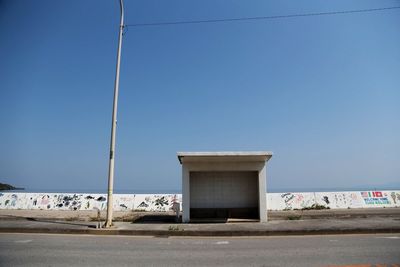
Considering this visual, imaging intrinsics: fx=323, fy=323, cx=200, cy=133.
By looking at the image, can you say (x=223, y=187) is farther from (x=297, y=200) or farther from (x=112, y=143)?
(x=297, y=200)

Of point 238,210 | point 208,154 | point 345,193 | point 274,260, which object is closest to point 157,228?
point 208,154

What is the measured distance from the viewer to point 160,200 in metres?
24.9

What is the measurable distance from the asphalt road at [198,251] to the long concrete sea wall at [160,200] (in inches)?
460

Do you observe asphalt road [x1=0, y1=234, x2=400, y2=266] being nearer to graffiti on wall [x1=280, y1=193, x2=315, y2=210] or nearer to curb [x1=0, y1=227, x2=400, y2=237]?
curb [x1=0, y1=227, x2=400, y2=237]

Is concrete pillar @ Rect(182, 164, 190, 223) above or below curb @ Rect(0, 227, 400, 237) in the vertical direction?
above

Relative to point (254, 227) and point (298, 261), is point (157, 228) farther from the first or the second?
point (298, 261)

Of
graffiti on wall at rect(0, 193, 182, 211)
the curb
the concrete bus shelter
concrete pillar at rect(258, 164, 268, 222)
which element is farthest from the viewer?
graffiti on wall at rect(0, 193, 182, 211)

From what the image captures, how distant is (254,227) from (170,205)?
37.9 ft

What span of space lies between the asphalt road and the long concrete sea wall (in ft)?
38.3

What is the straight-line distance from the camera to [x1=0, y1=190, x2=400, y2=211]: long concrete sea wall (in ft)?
77.8

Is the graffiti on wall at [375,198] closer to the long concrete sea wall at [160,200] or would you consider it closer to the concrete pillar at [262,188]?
the long concrete sea wall at [160,200]

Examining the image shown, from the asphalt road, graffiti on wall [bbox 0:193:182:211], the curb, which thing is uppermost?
graffiti on wall [bbox 0:193:182:211]

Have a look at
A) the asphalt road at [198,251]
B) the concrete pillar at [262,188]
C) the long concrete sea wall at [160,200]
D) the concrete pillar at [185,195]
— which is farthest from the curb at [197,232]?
the long concrete sea wall at [160,200]

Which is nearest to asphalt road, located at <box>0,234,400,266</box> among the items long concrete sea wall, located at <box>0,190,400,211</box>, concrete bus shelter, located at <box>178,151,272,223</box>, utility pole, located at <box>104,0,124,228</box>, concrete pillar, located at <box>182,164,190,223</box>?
utility pole, located at <box>104,0,124,228</box>
